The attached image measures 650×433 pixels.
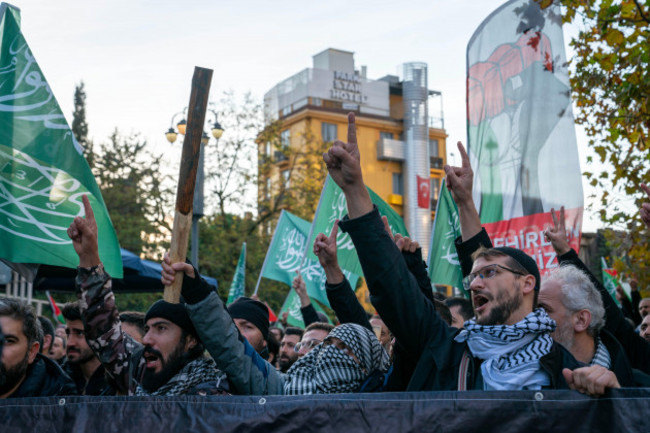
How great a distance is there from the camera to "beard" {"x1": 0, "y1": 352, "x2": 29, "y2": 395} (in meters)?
3.71

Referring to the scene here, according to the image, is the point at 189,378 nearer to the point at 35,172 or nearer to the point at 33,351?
the point at 33,351

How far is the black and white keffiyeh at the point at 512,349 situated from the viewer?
2.79m

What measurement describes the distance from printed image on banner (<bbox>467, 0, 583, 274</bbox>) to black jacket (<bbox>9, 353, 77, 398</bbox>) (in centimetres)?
429

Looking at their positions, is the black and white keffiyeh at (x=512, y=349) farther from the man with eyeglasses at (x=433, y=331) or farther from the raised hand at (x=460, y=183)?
the raised hand at (x=460, y=183)

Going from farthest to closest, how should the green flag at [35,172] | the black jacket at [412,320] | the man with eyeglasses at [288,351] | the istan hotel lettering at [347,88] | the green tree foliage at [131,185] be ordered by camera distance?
1. the istan hotel lettering at [347,88]
2. the green tree foliage at [131,185]
3. the man with eyeglasses at [288,351]
4. the green flag at [35,172]
5. the black jacket at [412,320]

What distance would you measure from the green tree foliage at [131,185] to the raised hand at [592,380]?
21283 mm

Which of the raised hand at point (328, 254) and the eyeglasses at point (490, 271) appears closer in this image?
the eyeglasses at point (490, 271)

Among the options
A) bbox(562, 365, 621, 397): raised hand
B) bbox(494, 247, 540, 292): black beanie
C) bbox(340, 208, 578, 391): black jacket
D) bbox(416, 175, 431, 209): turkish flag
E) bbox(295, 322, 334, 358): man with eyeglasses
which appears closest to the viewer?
bbox(562, 365, 621, 397): raised hand

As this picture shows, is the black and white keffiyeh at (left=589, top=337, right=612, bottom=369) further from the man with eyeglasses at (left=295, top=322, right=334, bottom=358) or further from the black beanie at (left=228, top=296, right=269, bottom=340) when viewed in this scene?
the man with eyeglasses at (left=295, top=322, right=334, bottom=358)

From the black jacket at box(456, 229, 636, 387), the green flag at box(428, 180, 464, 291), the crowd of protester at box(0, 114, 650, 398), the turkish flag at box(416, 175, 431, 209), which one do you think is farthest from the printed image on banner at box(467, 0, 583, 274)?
the turkish flag at box(416, 175, 431, 209)

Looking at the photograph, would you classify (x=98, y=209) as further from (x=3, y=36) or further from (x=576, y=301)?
(x=576, y=301)

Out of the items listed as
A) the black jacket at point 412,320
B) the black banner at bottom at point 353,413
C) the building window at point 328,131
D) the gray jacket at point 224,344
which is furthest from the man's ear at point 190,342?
the building window at point 328,131

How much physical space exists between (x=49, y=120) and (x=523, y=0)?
4917 millimetres

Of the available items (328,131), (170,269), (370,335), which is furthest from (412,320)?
(328,131)
